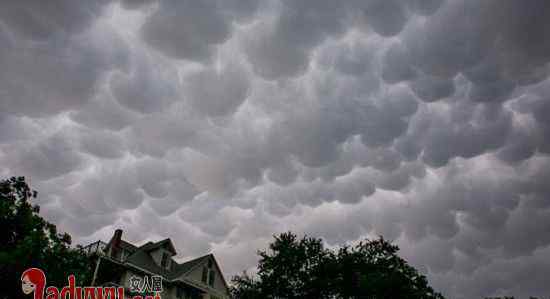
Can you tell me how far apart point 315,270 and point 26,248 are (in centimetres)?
3181

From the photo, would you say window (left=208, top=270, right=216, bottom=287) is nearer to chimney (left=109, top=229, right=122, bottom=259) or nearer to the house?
the house

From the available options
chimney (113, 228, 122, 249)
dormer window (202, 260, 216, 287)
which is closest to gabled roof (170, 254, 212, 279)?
dormer window (202, 260, 216, 287)

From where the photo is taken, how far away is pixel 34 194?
30844 mm

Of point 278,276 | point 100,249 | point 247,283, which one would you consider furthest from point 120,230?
point 278,276

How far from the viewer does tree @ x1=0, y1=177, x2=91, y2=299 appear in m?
25.2

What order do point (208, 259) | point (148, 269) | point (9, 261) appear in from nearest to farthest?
point (9, 261), point (148, 269), point (208, 259)

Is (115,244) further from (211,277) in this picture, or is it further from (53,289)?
(53,289)

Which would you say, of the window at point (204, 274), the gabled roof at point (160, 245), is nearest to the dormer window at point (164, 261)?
the gabled roof at point (160, 245)

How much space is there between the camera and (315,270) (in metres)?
45.4

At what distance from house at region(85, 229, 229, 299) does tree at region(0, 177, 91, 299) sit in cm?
195

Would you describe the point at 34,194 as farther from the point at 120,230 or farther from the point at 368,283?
the point at 368,283

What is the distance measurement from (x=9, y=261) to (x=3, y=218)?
18.2 feet

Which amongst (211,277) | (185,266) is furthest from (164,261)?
(211,277)

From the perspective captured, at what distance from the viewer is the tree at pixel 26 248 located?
25156 mm
